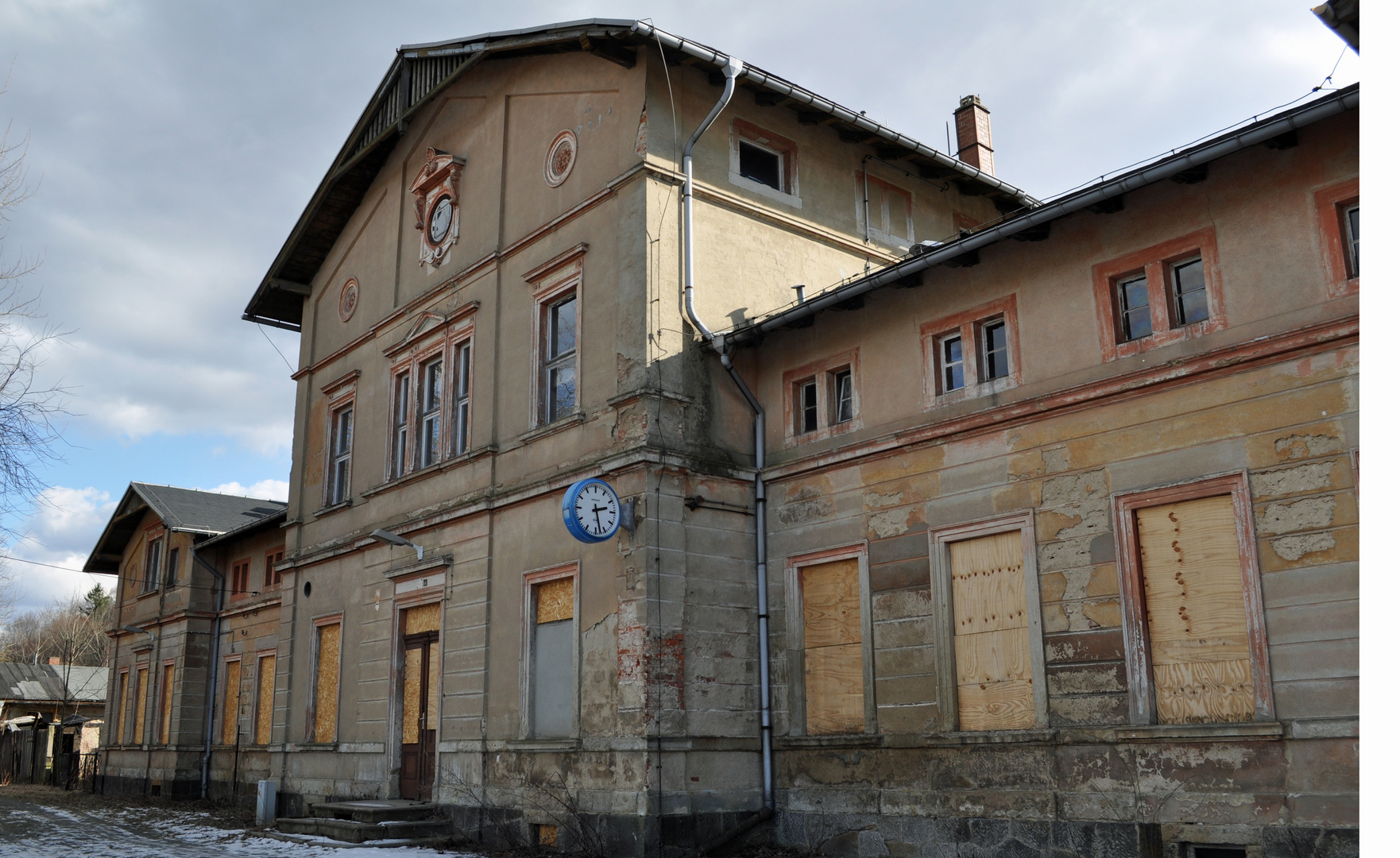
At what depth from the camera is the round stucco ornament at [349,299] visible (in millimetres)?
20391

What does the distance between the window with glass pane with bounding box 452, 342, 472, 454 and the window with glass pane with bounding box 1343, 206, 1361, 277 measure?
1145 centimetres

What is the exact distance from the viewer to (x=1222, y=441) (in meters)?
9.56

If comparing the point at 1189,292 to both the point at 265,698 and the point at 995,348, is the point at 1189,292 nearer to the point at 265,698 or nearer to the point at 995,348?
the point at 995,348

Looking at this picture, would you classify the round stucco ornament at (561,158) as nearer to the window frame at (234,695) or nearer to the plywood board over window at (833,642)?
the plywood board over window at (833,642)

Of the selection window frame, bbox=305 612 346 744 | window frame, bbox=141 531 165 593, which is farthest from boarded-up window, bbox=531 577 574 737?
window frame, bbox=141 531 165 593

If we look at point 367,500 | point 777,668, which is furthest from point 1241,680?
point 367,500

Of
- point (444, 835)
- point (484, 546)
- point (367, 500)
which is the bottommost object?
point (444, 835)

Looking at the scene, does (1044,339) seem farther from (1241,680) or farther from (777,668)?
(777,668)

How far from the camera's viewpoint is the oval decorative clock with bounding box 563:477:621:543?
12.4m

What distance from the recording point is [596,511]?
12.7m

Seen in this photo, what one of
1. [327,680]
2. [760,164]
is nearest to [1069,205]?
[760,164]

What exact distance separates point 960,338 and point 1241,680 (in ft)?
14.9

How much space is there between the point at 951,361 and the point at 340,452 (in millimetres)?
12432

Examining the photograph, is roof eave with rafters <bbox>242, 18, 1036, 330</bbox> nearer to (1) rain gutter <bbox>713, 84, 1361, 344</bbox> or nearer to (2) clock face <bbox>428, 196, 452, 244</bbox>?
(2) clock face <bbox>428, 196, 452, 244</bbox>
